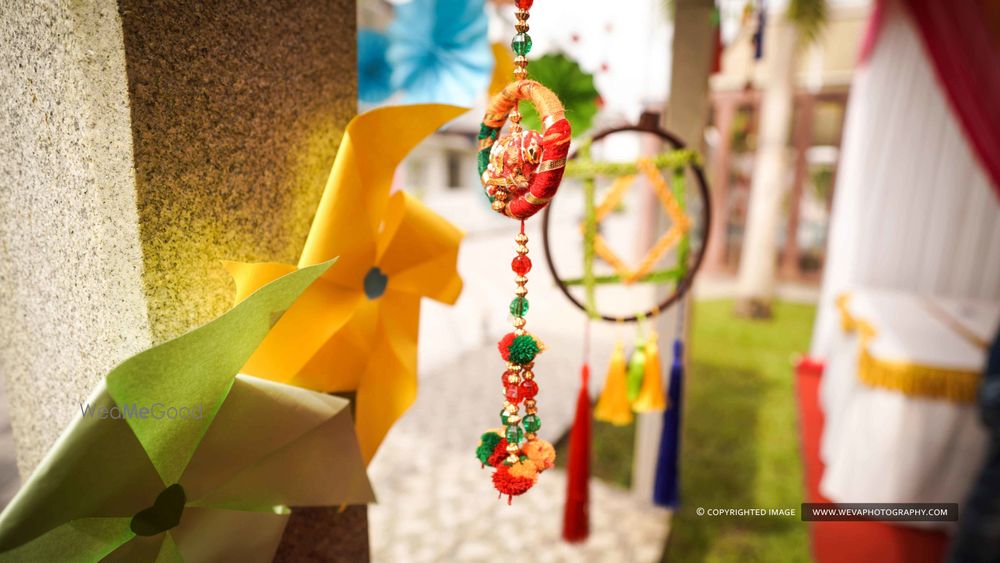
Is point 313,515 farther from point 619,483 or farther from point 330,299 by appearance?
point 619,483

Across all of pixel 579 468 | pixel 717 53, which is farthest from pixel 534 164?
→ pixel 717 53

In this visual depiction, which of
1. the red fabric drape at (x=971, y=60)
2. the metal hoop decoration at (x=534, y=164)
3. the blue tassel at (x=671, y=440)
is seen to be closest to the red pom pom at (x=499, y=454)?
the metal hoop decoration at (x=534, y=164)

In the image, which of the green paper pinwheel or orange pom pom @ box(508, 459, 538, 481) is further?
orange pom pom @ box(508, 459, 538, 481)

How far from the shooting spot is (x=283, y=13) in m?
0.57

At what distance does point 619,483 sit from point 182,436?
89.1 inches

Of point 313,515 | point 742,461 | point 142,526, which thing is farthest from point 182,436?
point 742,461

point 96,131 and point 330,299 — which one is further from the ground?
point 96,131

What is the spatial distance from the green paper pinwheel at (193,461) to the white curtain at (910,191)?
353 centimetres

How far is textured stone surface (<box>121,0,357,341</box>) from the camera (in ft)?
1.50

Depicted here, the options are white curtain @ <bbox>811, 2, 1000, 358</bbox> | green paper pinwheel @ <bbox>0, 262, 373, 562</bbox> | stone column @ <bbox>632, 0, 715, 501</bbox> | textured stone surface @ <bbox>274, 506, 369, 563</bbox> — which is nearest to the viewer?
green paper pinwheel @ <bbox>0, 262, 373, 562</bbox>

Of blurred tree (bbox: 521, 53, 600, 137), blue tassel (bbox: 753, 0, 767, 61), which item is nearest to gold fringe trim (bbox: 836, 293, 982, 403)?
blue tassel (bbox: 753, 0, 767, 61)

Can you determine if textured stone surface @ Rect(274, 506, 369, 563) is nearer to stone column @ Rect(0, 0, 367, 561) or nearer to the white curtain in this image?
stone column @ Rect(0, 0, 367, 561)

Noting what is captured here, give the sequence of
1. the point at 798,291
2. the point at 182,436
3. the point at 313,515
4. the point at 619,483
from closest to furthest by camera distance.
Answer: the point at 182,436 → the point at 313,515 → the point at 619,483 → the point at 798,291

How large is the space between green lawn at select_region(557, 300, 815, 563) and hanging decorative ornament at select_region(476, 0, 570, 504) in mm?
1373
